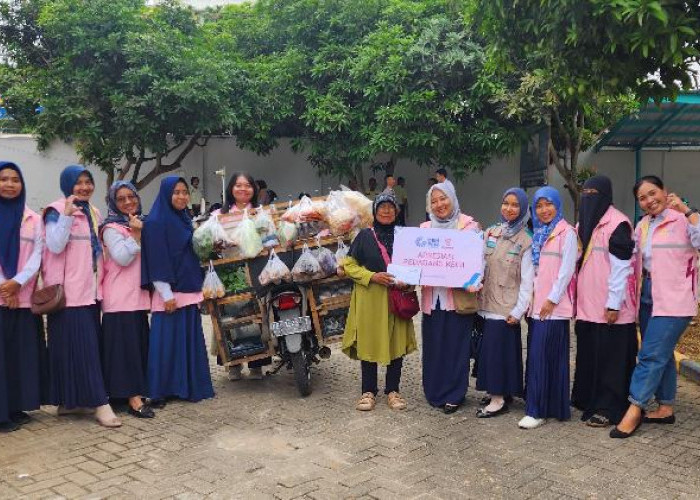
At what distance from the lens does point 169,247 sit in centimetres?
484

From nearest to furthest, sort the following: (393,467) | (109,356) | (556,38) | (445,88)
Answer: (393,467) → (556,38) → (109,356) → (445,88)

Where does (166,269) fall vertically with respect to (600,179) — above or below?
below

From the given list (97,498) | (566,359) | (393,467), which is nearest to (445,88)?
(566,359)

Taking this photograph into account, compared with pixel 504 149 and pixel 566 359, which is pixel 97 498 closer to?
pixel 566 359

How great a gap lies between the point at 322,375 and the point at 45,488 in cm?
275

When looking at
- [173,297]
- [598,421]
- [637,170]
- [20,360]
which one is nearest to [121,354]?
[173,297]

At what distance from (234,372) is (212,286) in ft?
3.48

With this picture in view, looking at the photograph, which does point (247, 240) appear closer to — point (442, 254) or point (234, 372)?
point (234, 372)

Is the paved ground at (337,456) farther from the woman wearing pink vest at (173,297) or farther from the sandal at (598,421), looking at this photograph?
the woman wearing pink vest at (173,297)

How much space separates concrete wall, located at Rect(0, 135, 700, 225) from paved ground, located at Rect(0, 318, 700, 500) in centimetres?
1129

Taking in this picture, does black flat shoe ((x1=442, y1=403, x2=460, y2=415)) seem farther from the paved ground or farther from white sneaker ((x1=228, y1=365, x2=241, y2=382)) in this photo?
white sneaker ((x1=228, y1=365, x2=241, y2=382))

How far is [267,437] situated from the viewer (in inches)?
170

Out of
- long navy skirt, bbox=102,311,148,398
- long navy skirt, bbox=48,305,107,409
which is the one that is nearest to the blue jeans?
long navy skirt, bbox=102,311,148,398

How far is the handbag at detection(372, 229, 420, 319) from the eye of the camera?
4770mm
